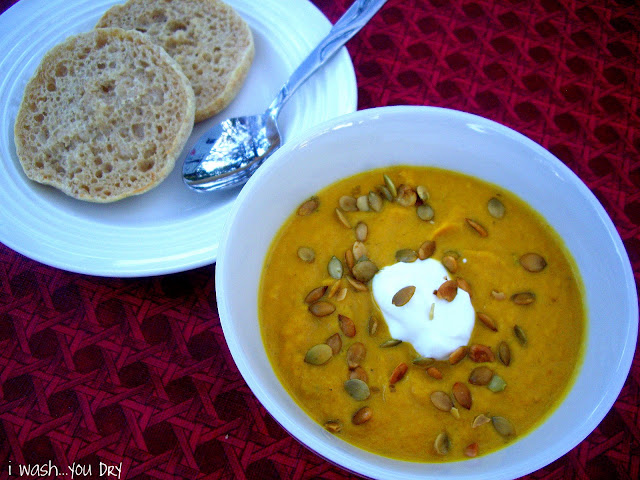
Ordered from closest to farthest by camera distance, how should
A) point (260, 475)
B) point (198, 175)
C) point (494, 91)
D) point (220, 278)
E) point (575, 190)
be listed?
point (220, 278), point (575, 190), point (260, 475), point (198, 175), point (494, 91)

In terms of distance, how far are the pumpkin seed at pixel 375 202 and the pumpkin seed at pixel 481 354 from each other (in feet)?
1.27

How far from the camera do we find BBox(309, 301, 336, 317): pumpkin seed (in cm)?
124

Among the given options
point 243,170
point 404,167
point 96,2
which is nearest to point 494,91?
point 404,167

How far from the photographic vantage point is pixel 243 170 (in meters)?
1.76

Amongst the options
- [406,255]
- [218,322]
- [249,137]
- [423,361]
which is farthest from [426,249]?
[249,137]

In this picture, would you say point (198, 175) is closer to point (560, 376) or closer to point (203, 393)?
point (203, 393)

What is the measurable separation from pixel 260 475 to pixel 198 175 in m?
0.87

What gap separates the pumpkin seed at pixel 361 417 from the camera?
115 centimetres

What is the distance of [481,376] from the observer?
119 centimetres

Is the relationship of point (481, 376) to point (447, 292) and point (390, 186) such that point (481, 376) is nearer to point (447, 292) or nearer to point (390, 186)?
point (447, 292)

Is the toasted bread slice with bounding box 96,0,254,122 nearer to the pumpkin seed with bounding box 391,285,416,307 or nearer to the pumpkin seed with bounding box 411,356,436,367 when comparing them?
the pumpkin seed with bounding box 391,285,416,307

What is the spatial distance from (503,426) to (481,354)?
149 mm

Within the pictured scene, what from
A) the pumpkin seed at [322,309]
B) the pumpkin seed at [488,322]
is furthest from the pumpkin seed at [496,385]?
the pumpkin seed at [322,309]

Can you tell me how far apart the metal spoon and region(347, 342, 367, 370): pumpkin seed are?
73 cm
